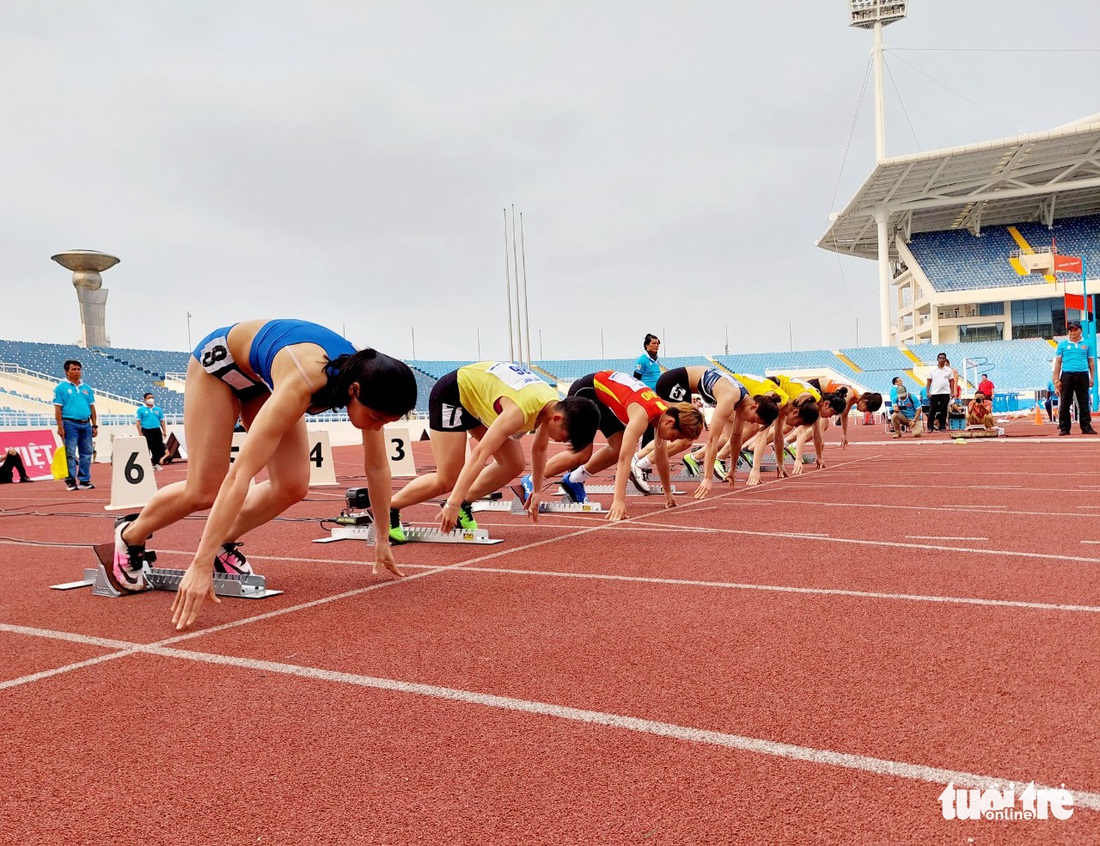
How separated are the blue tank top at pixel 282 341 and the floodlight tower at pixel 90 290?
48.8 m

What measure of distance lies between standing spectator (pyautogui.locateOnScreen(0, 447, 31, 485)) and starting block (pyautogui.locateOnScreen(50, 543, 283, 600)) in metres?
12.6

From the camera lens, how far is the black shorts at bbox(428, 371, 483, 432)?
19.9ft

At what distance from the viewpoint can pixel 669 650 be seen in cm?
306

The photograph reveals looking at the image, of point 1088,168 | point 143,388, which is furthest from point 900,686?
point 1088,168

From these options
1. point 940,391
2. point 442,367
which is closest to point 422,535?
point 940,391

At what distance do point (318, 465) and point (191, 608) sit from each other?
8.41m

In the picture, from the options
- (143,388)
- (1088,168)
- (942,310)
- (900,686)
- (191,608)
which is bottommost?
(900,686)

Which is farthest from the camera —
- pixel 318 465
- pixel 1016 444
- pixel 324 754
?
pixel 1016 444

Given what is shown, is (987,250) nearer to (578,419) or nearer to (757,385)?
(757,385)

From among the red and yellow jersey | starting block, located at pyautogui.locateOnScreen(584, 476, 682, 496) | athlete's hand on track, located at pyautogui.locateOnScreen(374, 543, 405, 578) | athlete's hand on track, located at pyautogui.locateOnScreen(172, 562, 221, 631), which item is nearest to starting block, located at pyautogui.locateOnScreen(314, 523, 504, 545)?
athlete's hand on track, located at pyautogui.locateOnScreen(374, 543, 405, 578)

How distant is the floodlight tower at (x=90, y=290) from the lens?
1802 inches

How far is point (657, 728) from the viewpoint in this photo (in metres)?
2.30

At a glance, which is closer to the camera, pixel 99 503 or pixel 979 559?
A: pixel 979 559

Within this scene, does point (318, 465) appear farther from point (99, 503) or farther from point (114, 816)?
point (114, 816)
